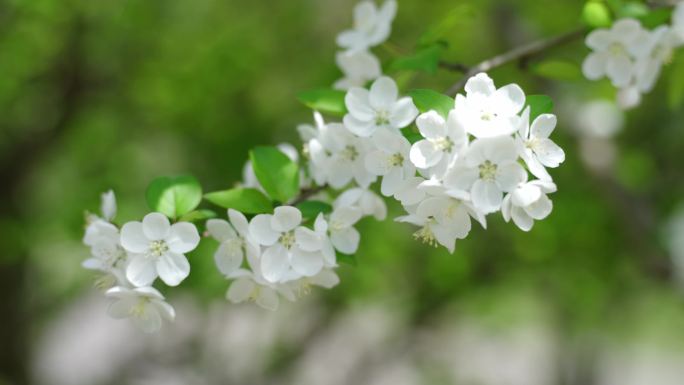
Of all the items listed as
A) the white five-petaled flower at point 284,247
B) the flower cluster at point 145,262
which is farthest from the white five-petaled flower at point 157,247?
the white five-petaled flower at point 284,247

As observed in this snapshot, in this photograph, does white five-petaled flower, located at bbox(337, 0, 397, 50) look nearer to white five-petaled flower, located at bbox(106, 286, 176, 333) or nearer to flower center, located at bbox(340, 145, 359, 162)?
flower center, located at bbox(340, 145, 359, 162)

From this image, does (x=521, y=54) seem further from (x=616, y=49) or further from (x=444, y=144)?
(x=444, y=144)

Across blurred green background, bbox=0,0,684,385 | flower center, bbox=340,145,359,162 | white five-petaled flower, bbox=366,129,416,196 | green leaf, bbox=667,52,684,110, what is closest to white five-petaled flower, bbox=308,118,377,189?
flower center, bbox=340,145,359,162

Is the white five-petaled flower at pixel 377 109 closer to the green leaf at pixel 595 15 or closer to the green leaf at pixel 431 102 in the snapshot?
the green leaf at pixel 431 102

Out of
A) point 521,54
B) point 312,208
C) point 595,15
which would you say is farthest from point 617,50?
point 312,208

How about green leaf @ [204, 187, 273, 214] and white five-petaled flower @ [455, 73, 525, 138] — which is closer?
white five-petaled flower @ [455, 73, 525, 138]

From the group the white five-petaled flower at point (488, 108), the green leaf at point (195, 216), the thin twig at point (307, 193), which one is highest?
the green leaf at point (195, 216)
